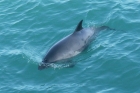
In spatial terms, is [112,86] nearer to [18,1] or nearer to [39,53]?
[39,53]

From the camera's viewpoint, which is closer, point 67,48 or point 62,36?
point 67,48

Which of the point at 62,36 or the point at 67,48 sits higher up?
the point at 62,36

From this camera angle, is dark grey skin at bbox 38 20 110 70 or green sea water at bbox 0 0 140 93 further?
dark grey skin at bbox 38 20 110 70

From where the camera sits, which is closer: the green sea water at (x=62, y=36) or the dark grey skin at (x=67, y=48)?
the green sea water at (x=62, y=36)
